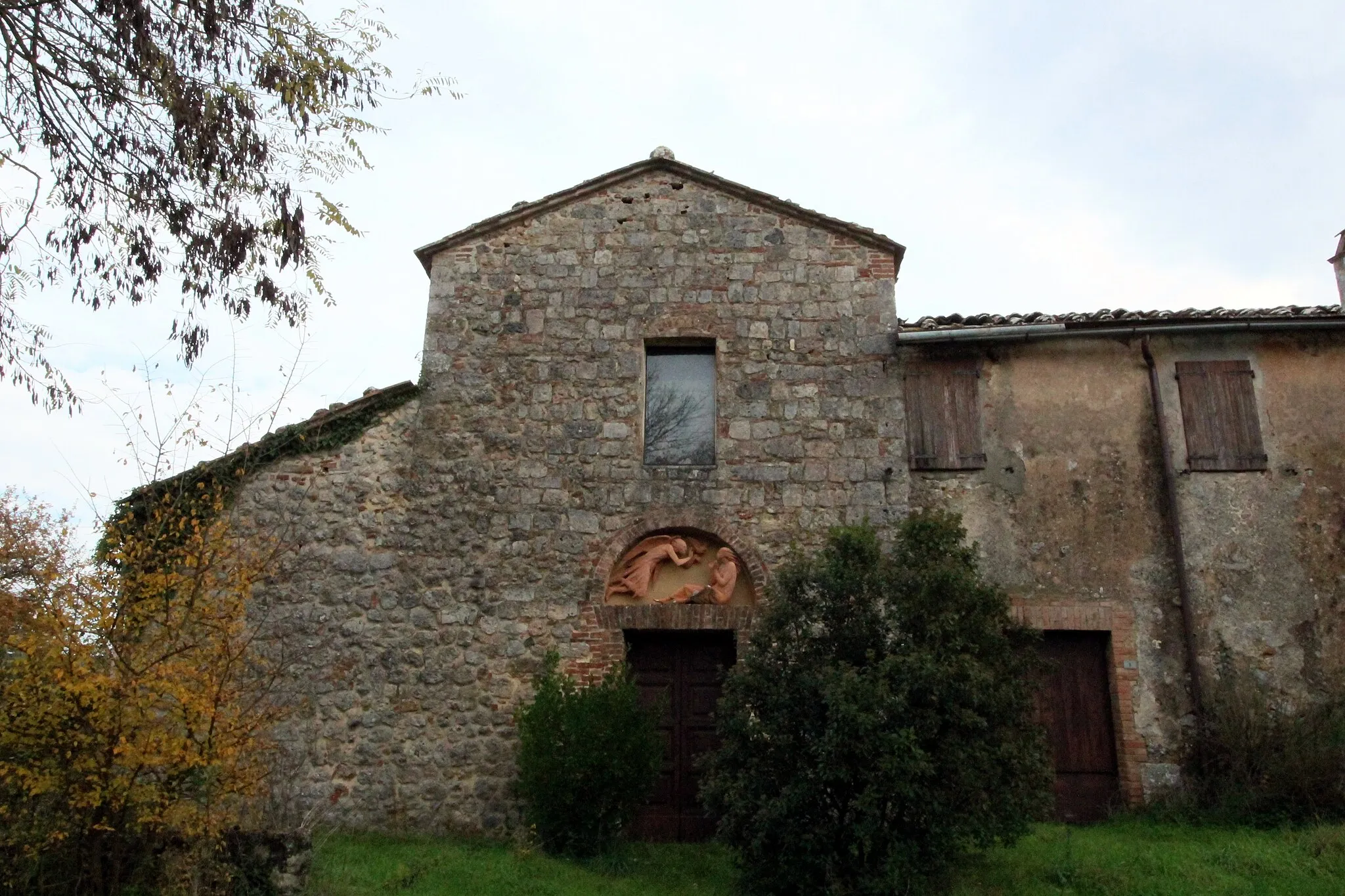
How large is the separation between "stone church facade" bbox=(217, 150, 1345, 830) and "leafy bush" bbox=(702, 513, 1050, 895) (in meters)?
1.61

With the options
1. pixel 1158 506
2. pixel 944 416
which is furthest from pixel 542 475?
pixel 1158 506

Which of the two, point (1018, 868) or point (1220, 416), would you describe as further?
point (1220, 416)

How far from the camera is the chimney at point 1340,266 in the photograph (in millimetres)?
11969

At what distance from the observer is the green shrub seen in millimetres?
8508

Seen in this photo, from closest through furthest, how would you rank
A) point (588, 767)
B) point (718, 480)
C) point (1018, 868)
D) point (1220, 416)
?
point (1018, 868)
point (588, 767)
point (718, 480)
point (1220, 416)

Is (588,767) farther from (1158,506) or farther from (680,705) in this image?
(1158,506)

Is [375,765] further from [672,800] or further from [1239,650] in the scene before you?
[1239,650]

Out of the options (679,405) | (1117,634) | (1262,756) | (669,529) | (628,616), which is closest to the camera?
(1262,756)

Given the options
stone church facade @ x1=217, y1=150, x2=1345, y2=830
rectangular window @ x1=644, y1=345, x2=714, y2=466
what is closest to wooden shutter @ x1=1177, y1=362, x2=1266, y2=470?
stone church facade @ x1=217, y1=150, x2=1345, y2=830

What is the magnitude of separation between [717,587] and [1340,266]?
8324 mm

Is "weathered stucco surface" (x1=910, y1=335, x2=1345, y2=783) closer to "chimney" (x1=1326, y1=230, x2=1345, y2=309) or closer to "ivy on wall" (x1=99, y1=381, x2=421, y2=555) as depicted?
"chimney" (x1=1326, y1=230, x2=1345, y2=309)

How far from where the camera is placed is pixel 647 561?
9.91 meters

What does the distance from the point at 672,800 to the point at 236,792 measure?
169 inches

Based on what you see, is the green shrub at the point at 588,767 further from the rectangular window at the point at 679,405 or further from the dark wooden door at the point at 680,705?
the rectangular window at the point at 679,405
